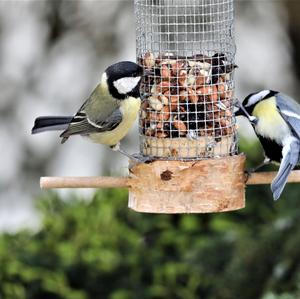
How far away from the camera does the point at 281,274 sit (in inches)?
197

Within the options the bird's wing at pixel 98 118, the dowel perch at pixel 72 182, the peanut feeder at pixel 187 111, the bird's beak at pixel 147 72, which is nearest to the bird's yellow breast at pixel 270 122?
the peanut feeder at pixel 187 111

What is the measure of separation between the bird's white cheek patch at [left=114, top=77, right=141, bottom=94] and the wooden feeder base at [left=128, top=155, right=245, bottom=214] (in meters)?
0.32

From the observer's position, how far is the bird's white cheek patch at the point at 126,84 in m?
4.43

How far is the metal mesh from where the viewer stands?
4.50 metres

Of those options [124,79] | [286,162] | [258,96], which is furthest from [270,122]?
[124,79]

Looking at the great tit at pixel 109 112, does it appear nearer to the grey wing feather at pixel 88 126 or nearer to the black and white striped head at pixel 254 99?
the grey wing feather at pixel 88 126

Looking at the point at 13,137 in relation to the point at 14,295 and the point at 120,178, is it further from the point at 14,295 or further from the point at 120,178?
the point at 120,178

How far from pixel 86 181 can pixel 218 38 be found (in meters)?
0.93

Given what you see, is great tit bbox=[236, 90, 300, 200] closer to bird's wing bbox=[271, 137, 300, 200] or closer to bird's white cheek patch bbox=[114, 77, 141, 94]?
bird's wing bbox=[271, 137, 300, 200]

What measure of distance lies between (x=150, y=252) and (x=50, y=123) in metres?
1.51

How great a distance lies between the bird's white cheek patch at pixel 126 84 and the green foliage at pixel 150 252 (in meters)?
1.18

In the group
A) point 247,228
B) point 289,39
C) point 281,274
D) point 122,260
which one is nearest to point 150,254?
point 122,260

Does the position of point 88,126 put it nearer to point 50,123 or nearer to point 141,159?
point 50,123

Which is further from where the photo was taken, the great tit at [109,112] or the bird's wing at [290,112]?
the bird's wing at [290,112]
